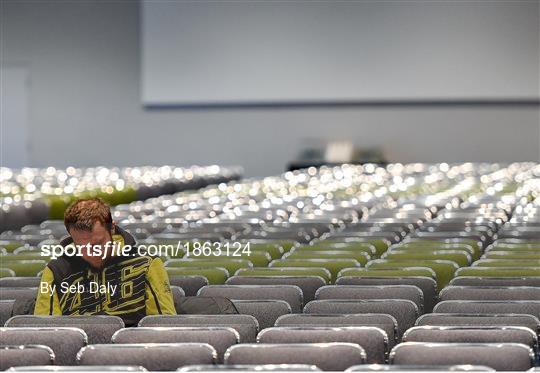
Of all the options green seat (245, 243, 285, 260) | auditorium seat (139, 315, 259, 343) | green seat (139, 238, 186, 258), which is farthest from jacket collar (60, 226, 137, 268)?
green seat (245, 243, 285, 260)

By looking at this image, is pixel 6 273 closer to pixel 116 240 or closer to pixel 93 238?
pixel 116 240

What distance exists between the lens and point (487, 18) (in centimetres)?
3047

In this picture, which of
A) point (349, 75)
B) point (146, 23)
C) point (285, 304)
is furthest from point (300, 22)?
point (285, 304)

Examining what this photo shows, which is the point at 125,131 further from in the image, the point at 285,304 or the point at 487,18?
the point at 285,304

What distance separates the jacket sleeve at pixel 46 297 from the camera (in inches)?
247

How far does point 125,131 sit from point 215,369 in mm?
29556

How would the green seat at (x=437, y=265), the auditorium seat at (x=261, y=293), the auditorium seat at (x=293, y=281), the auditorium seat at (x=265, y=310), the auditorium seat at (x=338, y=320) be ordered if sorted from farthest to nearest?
the green seat at (x=437, y=265), the auditorium seat at (x=293, y=281), the auditorium seat at (x=261, y=293), the auditorium seat at (x=265, y=310), the auditorium seat at (x=338, y=320)

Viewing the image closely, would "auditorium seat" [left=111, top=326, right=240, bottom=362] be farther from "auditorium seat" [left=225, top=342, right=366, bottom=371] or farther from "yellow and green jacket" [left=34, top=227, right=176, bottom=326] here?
"yellow and green jacket" [left=34, top=227, right=176, bottom=326]

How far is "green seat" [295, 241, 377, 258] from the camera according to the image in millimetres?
9437

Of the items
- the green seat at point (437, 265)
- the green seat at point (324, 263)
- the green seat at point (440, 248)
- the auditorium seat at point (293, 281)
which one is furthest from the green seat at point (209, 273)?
the green seat at point (440, 248)

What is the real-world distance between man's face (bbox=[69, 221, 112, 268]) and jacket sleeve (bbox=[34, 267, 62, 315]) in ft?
0.75

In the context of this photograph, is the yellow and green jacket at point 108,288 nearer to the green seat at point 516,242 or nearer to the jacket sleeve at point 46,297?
the jacket sleeve at point 46,297

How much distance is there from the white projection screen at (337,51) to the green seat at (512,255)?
22.1 m

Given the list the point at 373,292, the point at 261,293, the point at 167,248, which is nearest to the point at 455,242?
the point at 167,248
